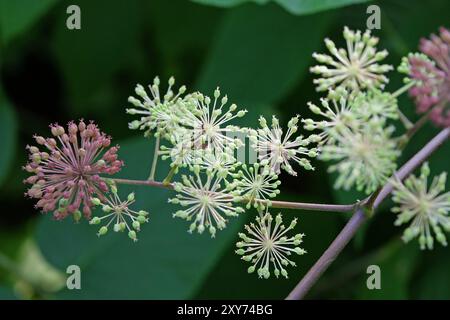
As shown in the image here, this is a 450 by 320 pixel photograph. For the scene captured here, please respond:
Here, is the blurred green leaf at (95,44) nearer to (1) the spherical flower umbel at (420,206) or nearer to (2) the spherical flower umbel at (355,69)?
(2) the spherical flower umbel at (355,69)

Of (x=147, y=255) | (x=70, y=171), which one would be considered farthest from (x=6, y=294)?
(x=70, y=171)

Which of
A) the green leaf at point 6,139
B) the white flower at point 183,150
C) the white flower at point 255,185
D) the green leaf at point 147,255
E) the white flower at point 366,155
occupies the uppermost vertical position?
the green leaf at point 6,139

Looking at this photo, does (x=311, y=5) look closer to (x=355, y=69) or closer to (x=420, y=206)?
(x=355, y=69)

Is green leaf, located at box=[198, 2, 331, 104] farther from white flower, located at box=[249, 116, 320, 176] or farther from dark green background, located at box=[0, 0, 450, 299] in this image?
white flower, located at box=[249, 116, 320, 176]

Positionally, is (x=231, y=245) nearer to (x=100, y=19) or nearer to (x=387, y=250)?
(x=387, y=250)

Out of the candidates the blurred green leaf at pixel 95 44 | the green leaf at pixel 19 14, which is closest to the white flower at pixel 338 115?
the green leaf at pixel 19 14
